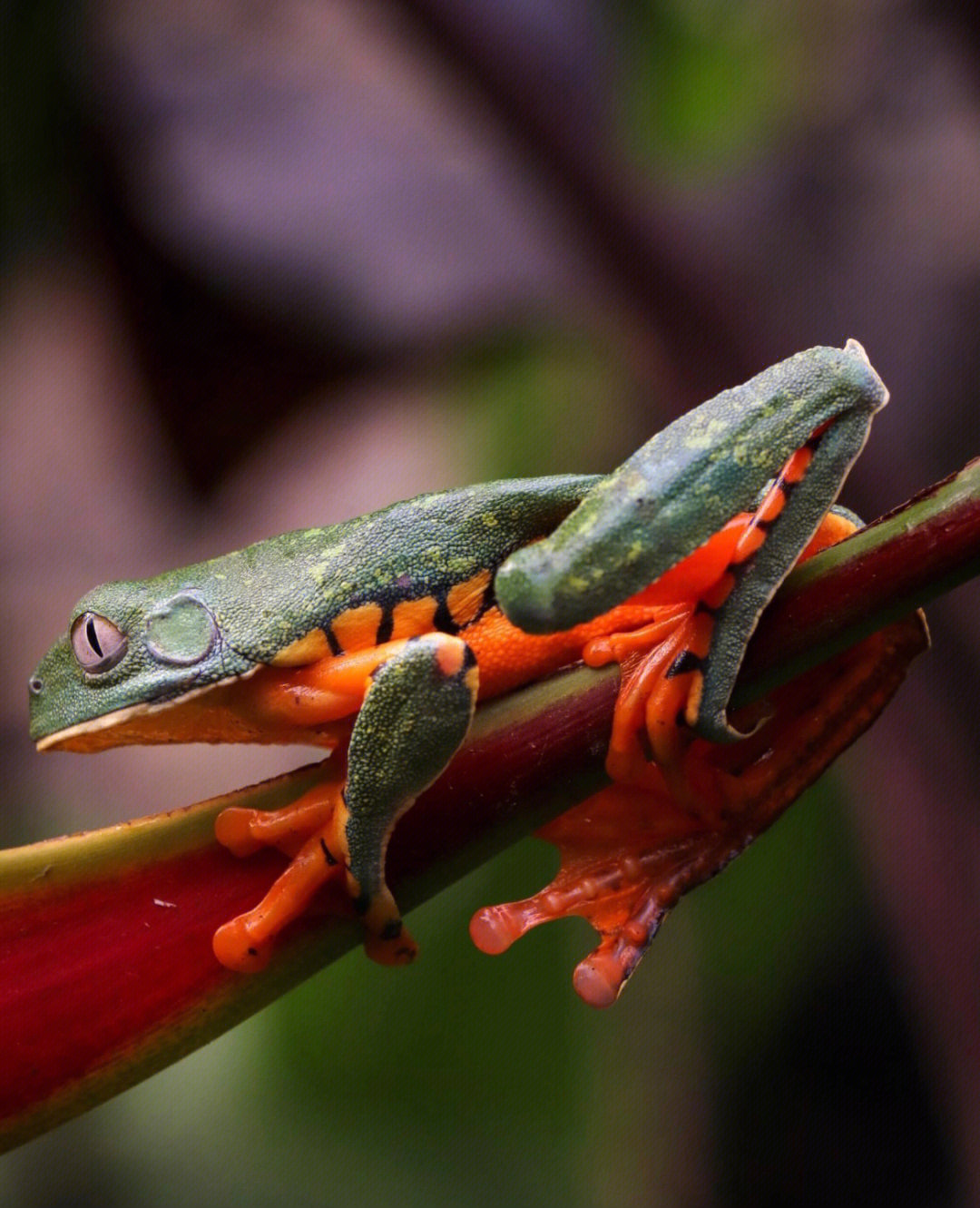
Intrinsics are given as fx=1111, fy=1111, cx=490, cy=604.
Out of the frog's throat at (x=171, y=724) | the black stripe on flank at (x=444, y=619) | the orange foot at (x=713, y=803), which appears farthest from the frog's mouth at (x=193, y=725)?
the orange foot at (x=713, y=803)

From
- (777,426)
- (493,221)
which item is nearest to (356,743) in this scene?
(777,426)

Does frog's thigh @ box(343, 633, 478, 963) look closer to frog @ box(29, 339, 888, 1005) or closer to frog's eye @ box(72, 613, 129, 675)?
frog @ box(29, 339, 888, 1005)

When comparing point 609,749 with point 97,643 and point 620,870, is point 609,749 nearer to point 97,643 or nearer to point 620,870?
point 620,870

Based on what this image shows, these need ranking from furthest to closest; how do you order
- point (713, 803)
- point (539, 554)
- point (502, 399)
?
1. point (502, 399)
2. point (713, 803)
3. point (539, 554)

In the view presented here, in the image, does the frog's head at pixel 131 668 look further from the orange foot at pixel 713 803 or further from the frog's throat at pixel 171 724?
the orange foot at pixel 713 803

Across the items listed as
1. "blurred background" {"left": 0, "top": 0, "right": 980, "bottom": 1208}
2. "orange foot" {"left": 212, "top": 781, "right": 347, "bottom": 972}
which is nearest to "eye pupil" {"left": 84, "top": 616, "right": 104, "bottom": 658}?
"orange foot" {"left": 212, "top": 781, "right": 347, "bottom": 972}

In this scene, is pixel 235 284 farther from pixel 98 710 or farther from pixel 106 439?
pixel 98 710

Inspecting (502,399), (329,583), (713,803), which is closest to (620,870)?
(713,803)
